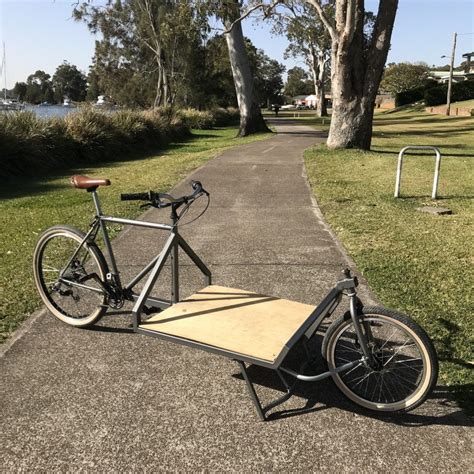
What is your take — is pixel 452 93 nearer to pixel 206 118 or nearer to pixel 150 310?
pixel 206 118

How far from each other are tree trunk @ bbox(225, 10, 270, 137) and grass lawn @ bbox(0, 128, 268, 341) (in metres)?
9.93

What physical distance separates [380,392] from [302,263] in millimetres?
2656

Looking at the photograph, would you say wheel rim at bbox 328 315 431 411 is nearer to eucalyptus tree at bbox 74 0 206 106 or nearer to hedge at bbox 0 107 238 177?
hedge at bbox 0 107 238 177

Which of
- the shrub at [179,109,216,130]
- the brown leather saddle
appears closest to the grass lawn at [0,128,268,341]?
the brown leather saddle

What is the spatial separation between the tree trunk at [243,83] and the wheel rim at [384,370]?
23.5 meters

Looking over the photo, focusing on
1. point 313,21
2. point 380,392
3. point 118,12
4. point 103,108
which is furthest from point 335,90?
point 118,12

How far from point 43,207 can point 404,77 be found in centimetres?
8530

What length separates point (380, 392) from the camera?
3184mm

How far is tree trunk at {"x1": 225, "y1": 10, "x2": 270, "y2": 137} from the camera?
24906 mm

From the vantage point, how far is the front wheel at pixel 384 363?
9.44ft

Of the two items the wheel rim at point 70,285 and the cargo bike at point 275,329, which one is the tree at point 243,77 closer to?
the wheel rim at point 70,285

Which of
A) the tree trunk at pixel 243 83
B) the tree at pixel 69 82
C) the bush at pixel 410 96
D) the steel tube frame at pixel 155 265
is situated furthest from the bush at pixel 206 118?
the tree at pixel 69 82

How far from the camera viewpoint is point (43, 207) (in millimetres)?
→ 9141

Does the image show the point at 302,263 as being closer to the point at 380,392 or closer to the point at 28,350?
the point at 380,392
